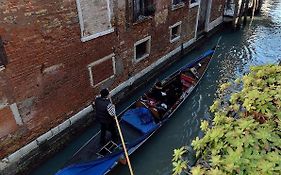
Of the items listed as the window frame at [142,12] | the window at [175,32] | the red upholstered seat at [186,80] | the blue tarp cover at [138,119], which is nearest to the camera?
the blue tarp cover at [138,119]

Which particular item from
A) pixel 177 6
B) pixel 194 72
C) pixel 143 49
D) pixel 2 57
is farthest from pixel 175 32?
pixel 2 57

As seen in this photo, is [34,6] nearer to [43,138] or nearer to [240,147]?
[43,138]

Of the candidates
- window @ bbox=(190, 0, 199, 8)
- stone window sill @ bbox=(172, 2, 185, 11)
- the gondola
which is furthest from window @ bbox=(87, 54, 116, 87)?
window @ bbox=(190, 0, 199, 8)

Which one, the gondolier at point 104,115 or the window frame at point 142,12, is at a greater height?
the window frame at point 142,12

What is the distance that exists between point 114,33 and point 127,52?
1044 millimetres

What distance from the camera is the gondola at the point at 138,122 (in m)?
5.65

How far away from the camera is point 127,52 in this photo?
871 cm

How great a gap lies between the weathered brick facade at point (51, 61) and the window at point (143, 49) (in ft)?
2.15

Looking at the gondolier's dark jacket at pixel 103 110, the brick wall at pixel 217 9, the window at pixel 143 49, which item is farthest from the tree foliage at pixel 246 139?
the brick wall at pixel 217 9

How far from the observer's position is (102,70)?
7.84m

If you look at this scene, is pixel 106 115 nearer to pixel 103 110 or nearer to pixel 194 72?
pixel 103 110

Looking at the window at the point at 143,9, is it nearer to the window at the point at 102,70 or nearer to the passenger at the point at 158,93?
the window at the point at 102,70

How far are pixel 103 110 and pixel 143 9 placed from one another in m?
4.69

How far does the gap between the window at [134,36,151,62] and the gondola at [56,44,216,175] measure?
146 cm
